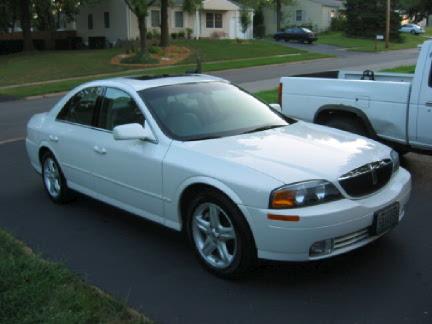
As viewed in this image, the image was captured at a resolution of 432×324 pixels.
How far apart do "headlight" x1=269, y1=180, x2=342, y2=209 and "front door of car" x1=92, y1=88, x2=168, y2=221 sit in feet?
4.00

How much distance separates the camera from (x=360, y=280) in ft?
13.9

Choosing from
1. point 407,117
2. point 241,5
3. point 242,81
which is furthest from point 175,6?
point 407,117

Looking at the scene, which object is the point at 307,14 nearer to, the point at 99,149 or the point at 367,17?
the point at 367,17

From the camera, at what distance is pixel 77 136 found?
5887 millimetres

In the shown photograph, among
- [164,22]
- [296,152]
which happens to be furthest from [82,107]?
[164,22]

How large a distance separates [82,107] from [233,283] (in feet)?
9.30

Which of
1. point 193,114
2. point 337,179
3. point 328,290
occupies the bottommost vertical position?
Answer: point 328,290

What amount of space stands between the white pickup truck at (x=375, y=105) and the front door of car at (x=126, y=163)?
3289mm

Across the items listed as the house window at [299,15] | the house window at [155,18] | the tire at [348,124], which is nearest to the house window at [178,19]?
the house window at [155,18]

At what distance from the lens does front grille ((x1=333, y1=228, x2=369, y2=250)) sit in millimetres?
4086

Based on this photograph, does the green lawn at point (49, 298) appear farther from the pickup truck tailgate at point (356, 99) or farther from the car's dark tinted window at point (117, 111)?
the pickup truck tailgate at point (356, 99)

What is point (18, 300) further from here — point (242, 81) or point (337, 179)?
point (242, 81)

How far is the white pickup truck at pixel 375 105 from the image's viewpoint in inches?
265

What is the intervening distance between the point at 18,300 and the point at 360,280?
248 centimetres
